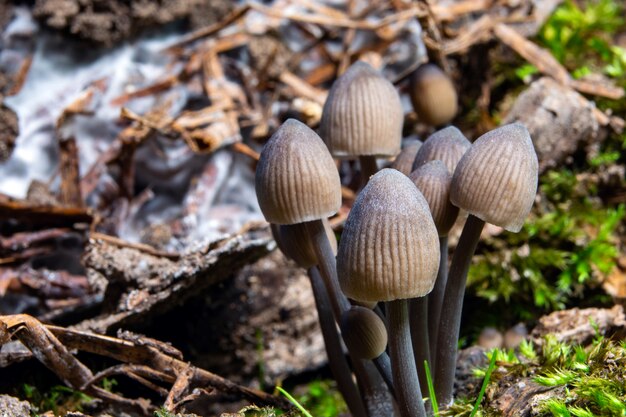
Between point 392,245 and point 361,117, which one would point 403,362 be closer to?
point 392,245

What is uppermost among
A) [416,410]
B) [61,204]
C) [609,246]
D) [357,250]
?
[357,250]

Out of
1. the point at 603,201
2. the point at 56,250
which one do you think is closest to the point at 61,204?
the point at 56,250

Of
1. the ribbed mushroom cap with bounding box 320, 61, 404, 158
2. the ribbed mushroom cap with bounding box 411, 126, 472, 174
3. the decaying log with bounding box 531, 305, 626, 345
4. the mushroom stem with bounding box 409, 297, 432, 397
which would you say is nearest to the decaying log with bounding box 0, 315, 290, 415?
the mushroom stem with bounding box 409, 297, 432, 397

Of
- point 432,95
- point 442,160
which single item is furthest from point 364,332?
point 432,95

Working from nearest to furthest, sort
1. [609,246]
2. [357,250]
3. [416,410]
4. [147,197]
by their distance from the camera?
[357,250] → [416,410] → [609,246] → [147,197]

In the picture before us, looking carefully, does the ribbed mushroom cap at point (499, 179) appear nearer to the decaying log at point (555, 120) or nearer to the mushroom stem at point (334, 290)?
the mushroom stem at point (334, 290)

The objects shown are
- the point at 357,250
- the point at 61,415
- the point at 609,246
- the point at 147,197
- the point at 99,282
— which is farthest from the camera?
the point at 147,197

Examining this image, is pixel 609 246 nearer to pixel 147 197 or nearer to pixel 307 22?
pixel 307 22

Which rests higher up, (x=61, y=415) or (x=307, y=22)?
(x=307, y=22)
